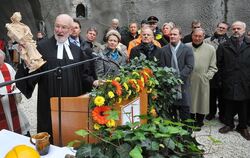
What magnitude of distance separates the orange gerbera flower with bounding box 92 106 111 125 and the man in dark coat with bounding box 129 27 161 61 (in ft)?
7.91

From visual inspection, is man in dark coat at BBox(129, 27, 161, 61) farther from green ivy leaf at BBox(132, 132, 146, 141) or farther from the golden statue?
green ivy leaf at BBox(132, 132, 146, 141)

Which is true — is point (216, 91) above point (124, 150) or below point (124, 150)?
below

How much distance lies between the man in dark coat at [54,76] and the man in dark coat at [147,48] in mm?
1467

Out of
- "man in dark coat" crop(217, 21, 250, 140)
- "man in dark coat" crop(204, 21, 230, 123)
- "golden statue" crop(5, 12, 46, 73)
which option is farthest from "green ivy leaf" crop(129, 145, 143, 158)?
"man in dark coat" crop(204, 21, 230, 123)

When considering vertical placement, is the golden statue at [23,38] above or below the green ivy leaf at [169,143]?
above

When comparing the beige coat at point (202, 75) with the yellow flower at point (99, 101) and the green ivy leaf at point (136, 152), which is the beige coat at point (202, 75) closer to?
the yellow flower at point (99, 101)

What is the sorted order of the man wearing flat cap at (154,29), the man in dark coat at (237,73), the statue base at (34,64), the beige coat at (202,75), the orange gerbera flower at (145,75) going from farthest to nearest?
the man wearing flat cap at (154,29)
the beige coat at (202,75)
the man in dark coat at (237,73)
the orange gerbera flower at (145,75)
the statue base at (34,64)

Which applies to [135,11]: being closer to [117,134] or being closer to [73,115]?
[73,115]

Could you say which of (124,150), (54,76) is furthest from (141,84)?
(124,150)

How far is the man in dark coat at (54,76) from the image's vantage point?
321cm

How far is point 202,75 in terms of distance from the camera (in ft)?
17.5

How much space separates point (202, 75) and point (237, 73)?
21.8 inches

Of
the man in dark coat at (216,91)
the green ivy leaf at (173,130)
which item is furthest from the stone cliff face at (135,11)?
the green ivy leaf at (173,130)

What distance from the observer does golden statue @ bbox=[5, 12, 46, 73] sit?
263cm
